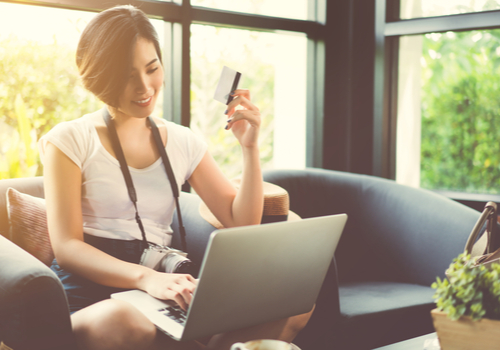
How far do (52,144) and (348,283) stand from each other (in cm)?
127

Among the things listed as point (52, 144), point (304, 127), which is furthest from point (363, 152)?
point (52, 144)

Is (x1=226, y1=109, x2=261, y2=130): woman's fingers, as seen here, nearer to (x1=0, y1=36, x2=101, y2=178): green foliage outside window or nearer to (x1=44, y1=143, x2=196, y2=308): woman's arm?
(x1=44, y1=143, x2=196, y2=308): woman's arm

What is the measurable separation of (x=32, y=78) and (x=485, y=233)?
180 centimetres

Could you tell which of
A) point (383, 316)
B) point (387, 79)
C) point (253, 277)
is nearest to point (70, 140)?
point (253, 277)

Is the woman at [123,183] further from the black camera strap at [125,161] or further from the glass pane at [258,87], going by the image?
the glass pane at [258,87]

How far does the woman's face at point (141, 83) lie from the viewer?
128cm

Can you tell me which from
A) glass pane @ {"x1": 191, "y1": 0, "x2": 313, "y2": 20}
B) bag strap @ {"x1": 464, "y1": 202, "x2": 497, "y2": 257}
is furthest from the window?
bag strap @ {"x1": 464, "y1": 202, "x2": 497, "y2": 257}

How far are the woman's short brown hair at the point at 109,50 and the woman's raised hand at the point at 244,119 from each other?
31 centimetres

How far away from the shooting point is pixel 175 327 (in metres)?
0.88

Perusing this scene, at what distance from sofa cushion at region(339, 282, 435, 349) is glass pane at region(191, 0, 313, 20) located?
154 cm

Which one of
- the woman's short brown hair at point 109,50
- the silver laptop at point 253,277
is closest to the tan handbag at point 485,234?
the silver laptop at point 253,277

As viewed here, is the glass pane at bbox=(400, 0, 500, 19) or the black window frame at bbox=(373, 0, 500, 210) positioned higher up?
the glass pane at bbox=(400, 0, 500, 19)

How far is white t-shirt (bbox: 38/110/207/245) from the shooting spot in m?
1.25

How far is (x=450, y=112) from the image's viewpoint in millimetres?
2521
